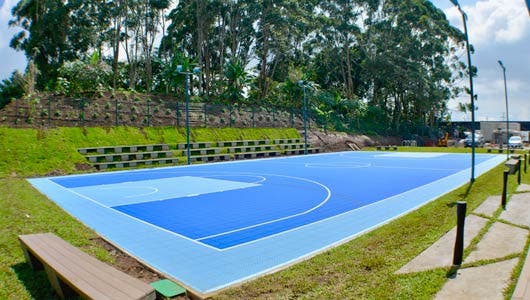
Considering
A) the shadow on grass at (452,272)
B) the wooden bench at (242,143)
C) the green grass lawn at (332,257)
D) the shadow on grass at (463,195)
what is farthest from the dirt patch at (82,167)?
the shadow on grass at (452,272)

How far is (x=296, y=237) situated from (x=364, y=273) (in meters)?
2.34

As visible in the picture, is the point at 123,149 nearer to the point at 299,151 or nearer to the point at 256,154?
the point at 256,154

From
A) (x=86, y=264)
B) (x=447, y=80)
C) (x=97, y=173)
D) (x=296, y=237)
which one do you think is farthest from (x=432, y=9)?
(x=86, y=264)

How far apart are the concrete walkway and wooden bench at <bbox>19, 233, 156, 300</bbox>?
119 inches

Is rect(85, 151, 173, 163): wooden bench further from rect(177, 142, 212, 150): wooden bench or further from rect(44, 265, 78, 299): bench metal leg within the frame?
rect(44, 265, 78, 299): bench metal leg

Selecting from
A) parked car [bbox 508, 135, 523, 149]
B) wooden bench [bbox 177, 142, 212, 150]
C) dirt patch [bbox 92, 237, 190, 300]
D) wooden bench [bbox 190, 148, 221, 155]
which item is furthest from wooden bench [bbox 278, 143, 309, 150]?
dirt patch [bbox 92, 237, 190, 300]

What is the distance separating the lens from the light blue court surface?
600 cm

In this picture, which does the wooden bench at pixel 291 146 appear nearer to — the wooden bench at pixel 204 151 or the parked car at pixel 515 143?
the wooden bench at pixel 204 151

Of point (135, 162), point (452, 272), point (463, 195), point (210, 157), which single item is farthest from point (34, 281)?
point (210, 157)

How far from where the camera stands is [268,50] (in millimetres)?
42250

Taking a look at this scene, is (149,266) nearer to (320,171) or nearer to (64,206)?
(64,206)

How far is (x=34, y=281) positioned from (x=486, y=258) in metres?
5.63

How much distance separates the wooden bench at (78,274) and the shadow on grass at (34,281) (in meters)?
0.11

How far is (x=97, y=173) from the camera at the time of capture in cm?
1789
